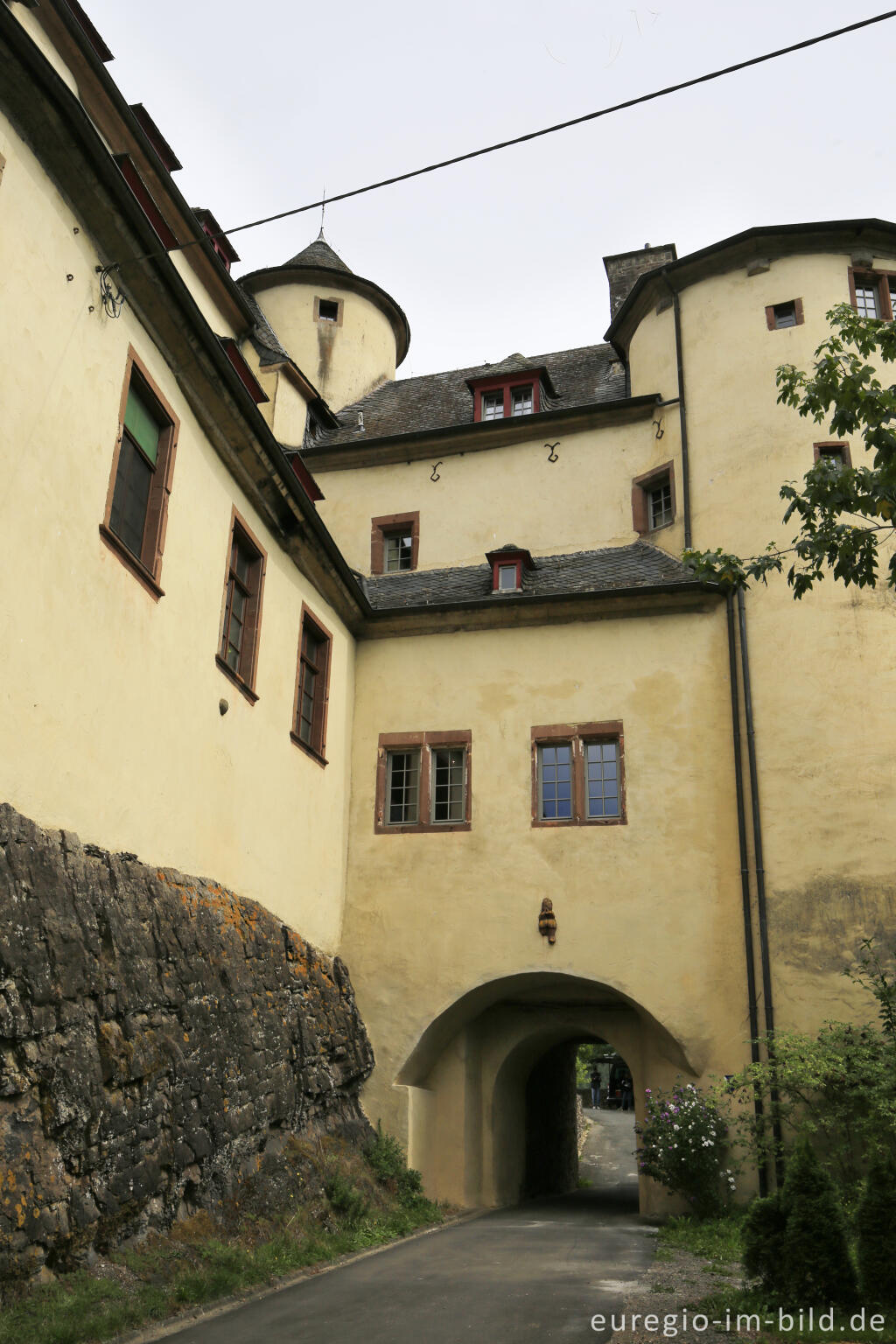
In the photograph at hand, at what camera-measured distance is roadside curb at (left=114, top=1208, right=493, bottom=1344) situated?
738 centimetres

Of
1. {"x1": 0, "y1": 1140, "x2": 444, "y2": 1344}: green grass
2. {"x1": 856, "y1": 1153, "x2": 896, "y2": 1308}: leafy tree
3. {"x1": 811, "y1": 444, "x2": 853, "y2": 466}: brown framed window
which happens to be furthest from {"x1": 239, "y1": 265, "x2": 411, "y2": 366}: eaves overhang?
{"x1": 856, "y1": 1153, "x2": 896, "y2": 1308}: leafy tree

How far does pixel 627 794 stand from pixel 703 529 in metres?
4.13

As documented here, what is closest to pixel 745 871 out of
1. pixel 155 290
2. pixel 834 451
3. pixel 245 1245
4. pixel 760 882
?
pixel 760 882

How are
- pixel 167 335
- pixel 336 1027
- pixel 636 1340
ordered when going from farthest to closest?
pixel 336 1027
pixel 167 335
pixel 636 1340

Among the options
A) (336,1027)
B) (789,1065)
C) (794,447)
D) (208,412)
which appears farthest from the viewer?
(794,447)

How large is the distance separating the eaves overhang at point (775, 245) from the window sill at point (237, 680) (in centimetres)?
1022

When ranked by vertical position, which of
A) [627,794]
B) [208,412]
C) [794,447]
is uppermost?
[794,447]

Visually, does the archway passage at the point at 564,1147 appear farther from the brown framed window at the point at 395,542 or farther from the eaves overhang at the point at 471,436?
the eaves overhang at the point at 471,436

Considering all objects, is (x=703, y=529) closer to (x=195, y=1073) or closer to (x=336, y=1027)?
(x=336, y=1027)

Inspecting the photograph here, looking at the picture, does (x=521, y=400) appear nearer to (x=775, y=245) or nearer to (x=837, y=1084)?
(x=775, y=245)

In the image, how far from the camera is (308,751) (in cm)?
1466

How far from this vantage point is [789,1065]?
12898 millimetres

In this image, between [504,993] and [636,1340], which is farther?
[504,993]

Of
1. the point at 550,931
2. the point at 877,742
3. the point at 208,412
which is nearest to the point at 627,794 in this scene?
the point at 550,931
